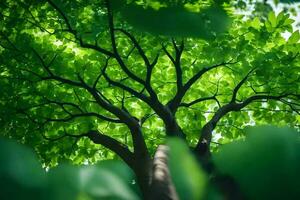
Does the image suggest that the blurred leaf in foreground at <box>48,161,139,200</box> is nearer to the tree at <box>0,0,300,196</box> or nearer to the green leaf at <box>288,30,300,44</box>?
the tree at <box>0,0,300,196</box>

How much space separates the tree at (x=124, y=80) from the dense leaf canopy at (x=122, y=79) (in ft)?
0.08

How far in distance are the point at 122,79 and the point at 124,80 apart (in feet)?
0.41

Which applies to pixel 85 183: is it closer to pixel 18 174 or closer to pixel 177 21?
pixel 18 174

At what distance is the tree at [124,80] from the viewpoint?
7.71m

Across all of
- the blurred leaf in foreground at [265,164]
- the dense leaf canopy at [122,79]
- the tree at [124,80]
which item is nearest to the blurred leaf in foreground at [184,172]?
the blurred leaf in foreground at [265,164]

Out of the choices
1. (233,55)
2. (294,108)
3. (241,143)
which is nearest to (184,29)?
(241,143)

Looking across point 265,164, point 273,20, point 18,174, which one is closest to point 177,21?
point 265,164

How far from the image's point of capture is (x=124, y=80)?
9.67 metres

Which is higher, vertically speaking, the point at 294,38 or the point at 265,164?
the point at 294,38

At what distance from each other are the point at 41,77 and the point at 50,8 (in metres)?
1.91

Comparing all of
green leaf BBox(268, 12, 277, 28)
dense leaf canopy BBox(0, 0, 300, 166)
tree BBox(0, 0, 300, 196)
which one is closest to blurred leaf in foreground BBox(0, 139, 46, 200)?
tree BBox(0, 0, 300, 196)

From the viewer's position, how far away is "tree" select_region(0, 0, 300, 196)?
771 centimetres

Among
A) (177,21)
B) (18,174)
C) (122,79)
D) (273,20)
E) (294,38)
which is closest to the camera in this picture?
(18,174)

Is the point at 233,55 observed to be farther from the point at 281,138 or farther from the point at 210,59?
the point at 281,138
